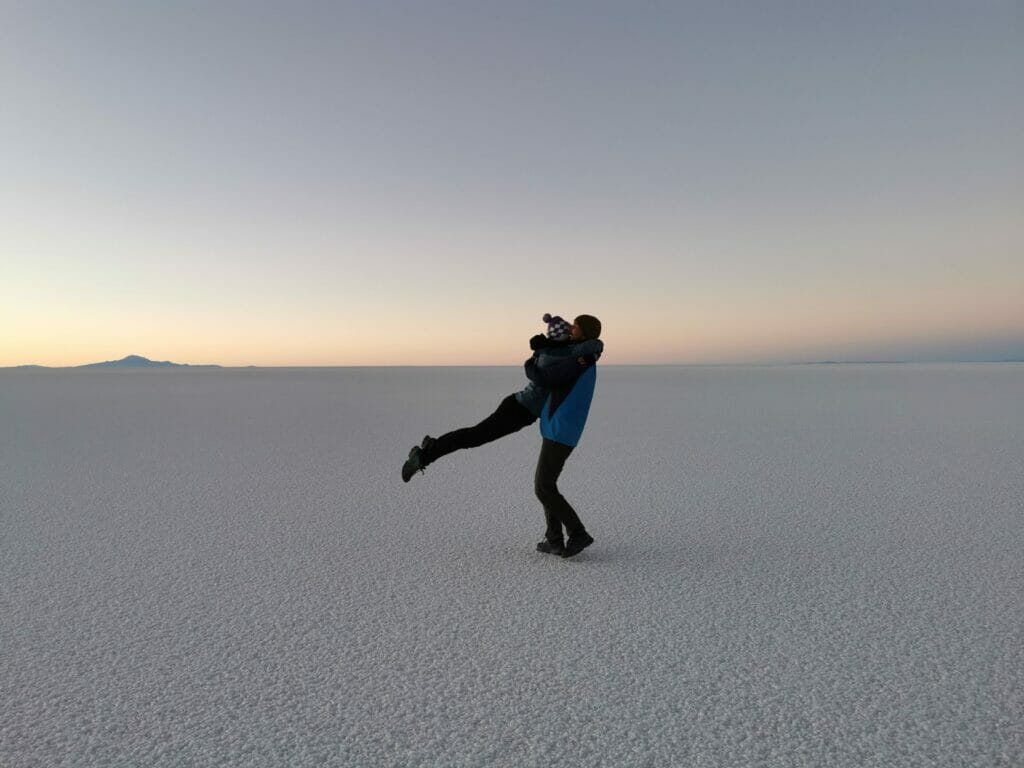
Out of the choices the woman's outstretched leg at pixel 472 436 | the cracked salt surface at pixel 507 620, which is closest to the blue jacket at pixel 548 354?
the woman's outstretched leg at pixel 472 436

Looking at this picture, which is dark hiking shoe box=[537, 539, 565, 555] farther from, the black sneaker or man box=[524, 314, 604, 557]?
the black sneaker

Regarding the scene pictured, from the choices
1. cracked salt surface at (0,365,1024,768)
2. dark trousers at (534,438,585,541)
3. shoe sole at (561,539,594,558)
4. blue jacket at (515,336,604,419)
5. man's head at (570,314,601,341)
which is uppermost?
man's head at (570,314,601,341)

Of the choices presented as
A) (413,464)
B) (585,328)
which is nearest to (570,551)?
(413,464)

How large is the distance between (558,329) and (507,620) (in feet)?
A: 6.33

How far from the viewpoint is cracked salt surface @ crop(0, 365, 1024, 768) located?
2.70 meters

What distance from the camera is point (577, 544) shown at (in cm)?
486

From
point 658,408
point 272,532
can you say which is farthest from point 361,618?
point 658,408

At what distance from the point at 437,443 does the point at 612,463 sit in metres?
4.75

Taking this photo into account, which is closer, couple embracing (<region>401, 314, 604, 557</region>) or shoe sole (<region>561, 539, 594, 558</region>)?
couple embracing (<region>401, 314, 604, 557</region>)

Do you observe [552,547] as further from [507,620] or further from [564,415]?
[507,620]

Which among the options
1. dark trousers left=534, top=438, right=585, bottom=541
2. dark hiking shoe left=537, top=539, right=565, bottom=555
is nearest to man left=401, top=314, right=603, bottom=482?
dark trousers left=534, top=438, right=585, bottom=541

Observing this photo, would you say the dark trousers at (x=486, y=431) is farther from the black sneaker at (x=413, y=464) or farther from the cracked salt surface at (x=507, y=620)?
the cracked salt surface at (x=507, y=620)

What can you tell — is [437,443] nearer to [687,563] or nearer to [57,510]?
[687,563]

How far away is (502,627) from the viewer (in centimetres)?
371
